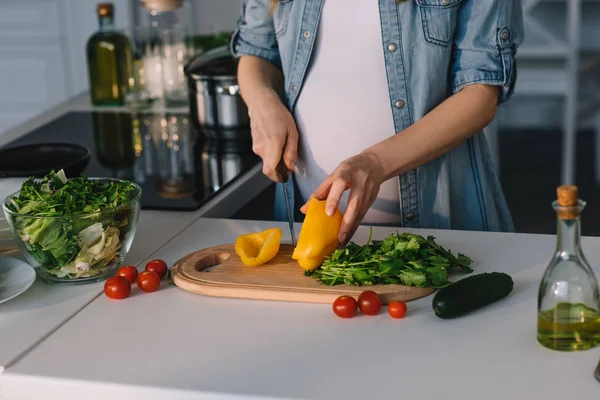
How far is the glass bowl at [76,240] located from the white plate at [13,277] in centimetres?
2

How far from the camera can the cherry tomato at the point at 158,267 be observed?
134 centimetres

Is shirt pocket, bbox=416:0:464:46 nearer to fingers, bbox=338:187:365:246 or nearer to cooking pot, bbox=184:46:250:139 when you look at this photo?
fingers, bbox=338:187:365:246

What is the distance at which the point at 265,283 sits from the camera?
1.27 meters

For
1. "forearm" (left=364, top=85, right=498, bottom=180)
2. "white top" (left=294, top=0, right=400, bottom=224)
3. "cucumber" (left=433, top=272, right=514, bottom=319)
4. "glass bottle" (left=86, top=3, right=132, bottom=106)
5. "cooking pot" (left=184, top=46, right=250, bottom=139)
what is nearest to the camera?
"cucumber" (left=433, top=272, right=514, bottom=319)

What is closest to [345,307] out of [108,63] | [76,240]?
[76,240]

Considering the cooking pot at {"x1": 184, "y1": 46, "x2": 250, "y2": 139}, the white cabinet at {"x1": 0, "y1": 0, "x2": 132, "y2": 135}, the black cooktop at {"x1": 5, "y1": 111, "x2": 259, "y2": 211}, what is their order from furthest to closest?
the white cabinet at {"x1": 0, "y1": 0, "x2": 132, "y2": 135}
the cooking pot at {"x1": 184, "y1": 46, "x2": 250, "y2": 139}
the black cooktop at {"x1": 5, "y1": 111, "x2": 259, "y2": 211}

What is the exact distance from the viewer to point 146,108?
2547 millimetres

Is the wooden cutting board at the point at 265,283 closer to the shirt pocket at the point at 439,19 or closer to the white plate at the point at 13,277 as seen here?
the white plate at the point at 13,277

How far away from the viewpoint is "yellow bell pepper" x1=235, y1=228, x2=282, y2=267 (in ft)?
4.42

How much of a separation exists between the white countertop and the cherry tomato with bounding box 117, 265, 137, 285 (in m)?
0.04

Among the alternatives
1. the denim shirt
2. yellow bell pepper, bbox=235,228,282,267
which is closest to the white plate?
yellow bell pepper, bbox=235,228,282,267

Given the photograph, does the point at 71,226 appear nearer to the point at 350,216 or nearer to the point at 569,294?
the point at 350,216

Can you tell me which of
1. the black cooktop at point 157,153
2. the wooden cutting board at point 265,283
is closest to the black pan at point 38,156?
the black cooktop at point 157,153

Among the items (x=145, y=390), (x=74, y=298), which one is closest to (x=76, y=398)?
(x=145, y=390)
